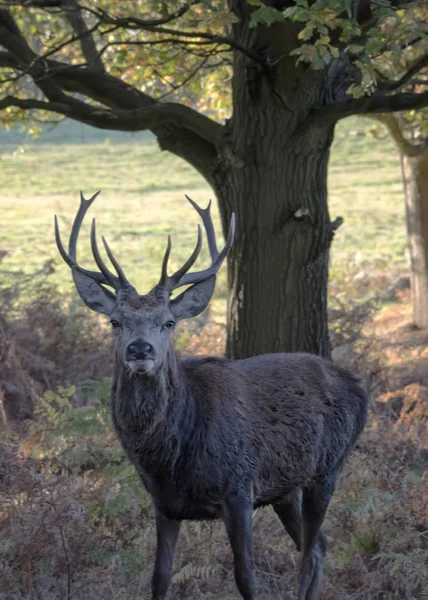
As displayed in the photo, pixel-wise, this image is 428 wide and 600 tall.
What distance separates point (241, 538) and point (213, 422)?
0.70 m

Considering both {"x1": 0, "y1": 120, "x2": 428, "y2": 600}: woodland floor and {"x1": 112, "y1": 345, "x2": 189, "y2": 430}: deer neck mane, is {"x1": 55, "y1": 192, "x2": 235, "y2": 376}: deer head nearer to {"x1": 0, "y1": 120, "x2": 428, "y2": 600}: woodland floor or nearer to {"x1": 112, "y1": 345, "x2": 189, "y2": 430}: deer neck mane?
{"x1": 112, "y1": 345, "x2": 189, "y2": 430}: deer neck mane

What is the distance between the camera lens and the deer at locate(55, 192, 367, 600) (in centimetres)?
577

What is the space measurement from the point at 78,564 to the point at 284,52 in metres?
4.30

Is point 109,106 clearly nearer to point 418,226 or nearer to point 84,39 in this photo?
point 84,39

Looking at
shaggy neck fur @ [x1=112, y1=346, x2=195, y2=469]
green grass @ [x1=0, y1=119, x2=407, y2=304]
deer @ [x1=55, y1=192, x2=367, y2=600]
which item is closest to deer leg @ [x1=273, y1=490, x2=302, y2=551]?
deer @ [x1=55, y1=192, x2=367, y2=600]

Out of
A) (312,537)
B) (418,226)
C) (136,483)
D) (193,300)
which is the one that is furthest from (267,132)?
(418,226)

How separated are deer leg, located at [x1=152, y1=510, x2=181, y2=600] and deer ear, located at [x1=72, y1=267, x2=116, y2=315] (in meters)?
1.29

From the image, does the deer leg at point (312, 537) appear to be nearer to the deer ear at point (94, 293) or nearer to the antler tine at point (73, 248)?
the deer ear at point (94, 293)

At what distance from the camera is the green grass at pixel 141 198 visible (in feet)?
63.4

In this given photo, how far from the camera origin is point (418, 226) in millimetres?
13891

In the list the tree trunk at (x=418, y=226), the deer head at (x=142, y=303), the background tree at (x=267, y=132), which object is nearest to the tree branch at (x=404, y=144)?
the tree trunk at (x=418, y=226)

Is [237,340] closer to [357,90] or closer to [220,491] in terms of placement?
[357,90]

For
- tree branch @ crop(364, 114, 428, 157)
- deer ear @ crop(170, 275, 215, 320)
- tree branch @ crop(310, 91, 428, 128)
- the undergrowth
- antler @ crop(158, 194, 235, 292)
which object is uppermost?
tree branch @ crop(310, 91, 428, 128)

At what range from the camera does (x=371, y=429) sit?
8367 millimetres
